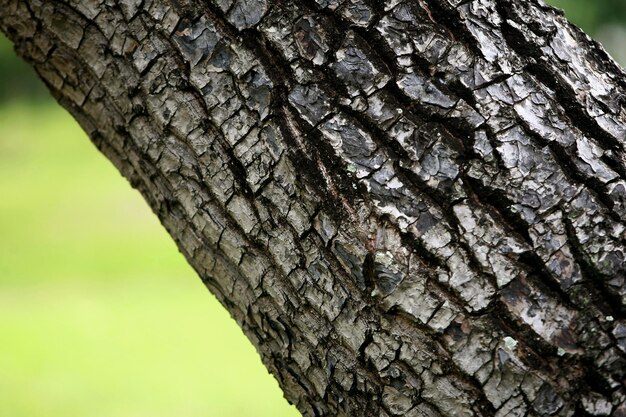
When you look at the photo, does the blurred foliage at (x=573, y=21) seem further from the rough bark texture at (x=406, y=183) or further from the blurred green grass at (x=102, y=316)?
the rough bark texture at (x=406, y=183)

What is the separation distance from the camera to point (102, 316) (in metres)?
6.94

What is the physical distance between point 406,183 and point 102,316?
A: 231 inches

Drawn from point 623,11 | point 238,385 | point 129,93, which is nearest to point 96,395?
point 238,385

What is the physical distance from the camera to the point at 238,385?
5.59m

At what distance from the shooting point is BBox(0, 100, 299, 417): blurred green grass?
17.8ft

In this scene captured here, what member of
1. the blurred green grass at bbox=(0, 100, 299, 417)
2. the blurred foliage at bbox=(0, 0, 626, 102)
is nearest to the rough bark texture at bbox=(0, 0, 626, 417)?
the blurred green grass at bbox=(0, 100, 299, 417)

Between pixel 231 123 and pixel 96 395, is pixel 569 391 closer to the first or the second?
pixel 231 123

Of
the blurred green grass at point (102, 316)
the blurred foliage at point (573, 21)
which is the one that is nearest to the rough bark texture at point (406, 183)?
the blurred green grass at point (102, 316)

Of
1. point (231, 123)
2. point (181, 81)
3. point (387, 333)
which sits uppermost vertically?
point (181, 81)

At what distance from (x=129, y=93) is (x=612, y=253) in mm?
835

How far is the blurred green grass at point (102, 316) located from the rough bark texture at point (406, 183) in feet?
12.1

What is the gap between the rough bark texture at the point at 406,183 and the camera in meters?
1.36

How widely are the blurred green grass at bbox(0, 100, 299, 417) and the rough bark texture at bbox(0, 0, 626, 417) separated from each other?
146 inches

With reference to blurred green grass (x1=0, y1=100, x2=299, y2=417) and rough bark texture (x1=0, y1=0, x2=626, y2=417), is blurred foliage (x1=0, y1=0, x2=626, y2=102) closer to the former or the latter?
blurred green grass (x1=0, y1=100, x2=299, y2=417)
